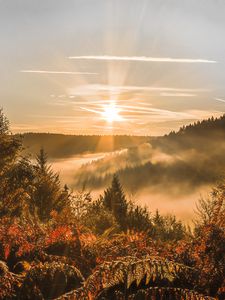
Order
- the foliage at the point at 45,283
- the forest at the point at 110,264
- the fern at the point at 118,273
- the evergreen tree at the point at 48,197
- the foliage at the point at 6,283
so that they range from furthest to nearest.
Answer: the evergreen tree at the point at 48,197
the foliage at the point at 45,283
the foliage at the point at 6,283
the forest at the point at 110,264
the fern at the point at 118,273

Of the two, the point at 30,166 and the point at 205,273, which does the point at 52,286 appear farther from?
the point at 30,166

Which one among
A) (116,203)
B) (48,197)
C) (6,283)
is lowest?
(116,203)

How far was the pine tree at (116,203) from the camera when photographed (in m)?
59.6

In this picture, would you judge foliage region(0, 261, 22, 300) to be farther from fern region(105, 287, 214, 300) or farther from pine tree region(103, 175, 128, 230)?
pine tree region(103, 175, 128, 230)

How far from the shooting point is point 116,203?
197 ft

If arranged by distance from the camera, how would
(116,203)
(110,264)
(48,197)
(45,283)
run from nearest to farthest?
(110,264), (45,283), (48,197), (116,203)

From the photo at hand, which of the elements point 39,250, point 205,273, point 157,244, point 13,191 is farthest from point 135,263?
point 13,191

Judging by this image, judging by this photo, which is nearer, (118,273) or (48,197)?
(118,273)

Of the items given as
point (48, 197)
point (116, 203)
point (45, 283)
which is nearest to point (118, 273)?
point (45, 283)

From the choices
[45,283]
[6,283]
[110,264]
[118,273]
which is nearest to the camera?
[118,273]

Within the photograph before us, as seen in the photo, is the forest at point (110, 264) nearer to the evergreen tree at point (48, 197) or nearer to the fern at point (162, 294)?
the fern at point (162, 294)

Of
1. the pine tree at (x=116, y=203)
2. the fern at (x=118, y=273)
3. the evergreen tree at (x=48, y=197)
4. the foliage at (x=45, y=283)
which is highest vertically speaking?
the fern at (x=118, y=273)

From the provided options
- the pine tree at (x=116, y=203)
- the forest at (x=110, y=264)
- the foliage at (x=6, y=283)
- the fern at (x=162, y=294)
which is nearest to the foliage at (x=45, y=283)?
the forest at (x=110, y=264)

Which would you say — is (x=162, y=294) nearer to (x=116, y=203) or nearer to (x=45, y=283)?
(x=45, y=283)
